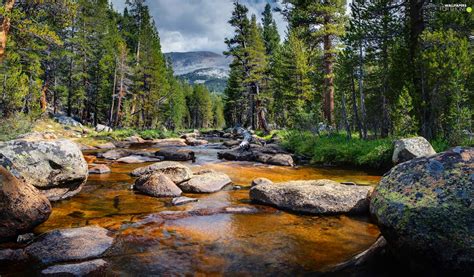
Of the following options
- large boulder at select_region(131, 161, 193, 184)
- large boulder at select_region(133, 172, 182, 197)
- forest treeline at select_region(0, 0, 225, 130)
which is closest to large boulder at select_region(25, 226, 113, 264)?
large boulder at select_region(133, 172, 182, 197)

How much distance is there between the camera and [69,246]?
18.1 feet

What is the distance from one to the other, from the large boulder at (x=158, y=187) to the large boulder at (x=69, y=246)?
143 inches

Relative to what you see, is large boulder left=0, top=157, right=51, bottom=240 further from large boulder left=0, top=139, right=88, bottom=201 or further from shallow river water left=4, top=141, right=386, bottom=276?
large boulder left=0, top=139, right=88, bottom=201

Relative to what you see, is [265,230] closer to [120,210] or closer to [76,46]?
[120,210]

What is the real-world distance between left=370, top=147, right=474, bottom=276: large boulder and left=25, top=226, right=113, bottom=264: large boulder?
15.4 ft

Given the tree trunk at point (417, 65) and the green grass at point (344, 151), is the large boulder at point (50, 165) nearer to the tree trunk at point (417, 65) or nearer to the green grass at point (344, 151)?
the green grass at point (344, 151)

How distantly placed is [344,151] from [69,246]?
1434cm

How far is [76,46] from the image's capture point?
3978cm

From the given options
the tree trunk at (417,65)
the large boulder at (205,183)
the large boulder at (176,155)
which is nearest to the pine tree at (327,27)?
the tree trunk at (417,65)

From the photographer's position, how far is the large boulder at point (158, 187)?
9.81 m

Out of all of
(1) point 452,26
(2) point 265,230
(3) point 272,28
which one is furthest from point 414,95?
(3) point 272,28

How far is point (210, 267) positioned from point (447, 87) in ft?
46.7

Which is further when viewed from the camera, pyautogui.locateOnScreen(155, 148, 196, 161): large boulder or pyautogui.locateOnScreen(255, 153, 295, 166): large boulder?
pyautogui.locateOnScreen(155, 148, 196, 161): large boulder

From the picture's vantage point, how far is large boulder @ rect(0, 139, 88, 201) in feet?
28.2
